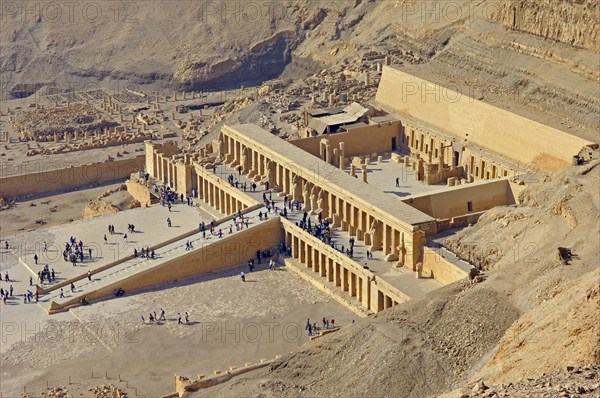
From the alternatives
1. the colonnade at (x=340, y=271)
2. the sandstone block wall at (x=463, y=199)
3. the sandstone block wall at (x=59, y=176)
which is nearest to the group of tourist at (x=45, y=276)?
the colonnade at (x=340, y=271)

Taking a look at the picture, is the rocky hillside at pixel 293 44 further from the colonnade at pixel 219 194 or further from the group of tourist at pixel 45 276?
the group of tourist at pixel 45 276

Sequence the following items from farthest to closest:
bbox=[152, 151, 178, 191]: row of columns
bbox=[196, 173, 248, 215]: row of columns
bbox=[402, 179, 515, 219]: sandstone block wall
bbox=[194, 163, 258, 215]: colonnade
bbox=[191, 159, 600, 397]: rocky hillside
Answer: bbox=[152, 151, 178, 191]: row of columns
bbox=[196, 173, 248, 215]: row of columns
bbox=[194, 163, 258, 215]: colonnade
bbox=[402, 179, 515, 219]: sandstone block wall
bbox=[191, 159, 600, 397]: rocky hillside

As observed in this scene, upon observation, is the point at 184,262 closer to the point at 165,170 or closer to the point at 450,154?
the point at 165,170

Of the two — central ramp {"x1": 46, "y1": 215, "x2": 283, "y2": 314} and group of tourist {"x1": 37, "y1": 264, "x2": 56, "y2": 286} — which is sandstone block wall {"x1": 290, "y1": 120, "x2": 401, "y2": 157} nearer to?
central ramp {"x1": 46, "y1": 215, "x2": 283, "y2": 314}

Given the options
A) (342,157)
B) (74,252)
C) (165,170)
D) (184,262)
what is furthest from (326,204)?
(165,170)

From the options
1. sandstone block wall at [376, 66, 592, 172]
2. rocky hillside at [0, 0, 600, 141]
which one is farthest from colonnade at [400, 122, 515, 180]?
rocky hillside at [0, 0, 600, 141]

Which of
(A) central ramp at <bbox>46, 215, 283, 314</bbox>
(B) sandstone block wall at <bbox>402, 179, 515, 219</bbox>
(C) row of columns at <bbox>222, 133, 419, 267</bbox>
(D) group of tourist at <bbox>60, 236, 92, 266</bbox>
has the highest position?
(B) sandstone block wall at <bbox>402, 179, 515, 219</bbox>

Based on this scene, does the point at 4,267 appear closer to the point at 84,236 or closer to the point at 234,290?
the point at 84,236

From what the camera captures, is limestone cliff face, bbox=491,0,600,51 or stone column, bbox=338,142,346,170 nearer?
stone column, bbox=338,142,346,170

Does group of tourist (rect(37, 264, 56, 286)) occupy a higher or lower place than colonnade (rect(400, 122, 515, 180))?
lower
